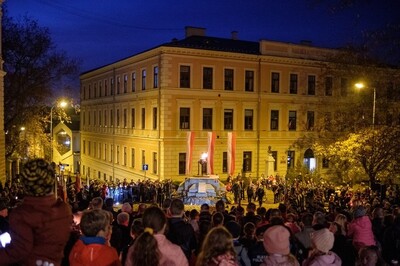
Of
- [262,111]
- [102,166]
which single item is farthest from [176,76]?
[102,166]

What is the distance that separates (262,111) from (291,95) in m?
3.78

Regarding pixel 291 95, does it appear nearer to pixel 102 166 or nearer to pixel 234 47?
pixel 234 47

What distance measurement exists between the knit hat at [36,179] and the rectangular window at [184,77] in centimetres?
3480

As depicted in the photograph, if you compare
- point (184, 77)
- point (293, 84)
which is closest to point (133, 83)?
point (184, 77)

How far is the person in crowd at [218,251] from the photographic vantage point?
15.0ft

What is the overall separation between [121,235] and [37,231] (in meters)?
3.72

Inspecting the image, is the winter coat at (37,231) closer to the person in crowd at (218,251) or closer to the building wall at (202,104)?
the person in crowd at (218,251)

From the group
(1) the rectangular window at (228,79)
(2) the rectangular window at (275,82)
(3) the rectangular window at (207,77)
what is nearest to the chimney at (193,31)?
(1) the rectangular window at (228,79)

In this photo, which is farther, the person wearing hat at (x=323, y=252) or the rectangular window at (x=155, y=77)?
the rectangular window at (x=155, y=77)

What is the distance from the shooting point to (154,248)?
4254 mm

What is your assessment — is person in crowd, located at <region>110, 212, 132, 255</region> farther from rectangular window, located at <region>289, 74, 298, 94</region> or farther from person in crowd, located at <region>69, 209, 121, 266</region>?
rectangular window, located at <region>289, 74, 298, 94</region>

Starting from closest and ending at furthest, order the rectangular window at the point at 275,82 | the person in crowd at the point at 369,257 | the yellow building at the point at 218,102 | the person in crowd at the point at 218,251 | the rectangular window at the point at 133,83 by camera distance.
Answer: the person in crowd at the point at 218,251 < the person in crowd at the point at 369,257 < the yellow building at the point at 218,102 < the rectangular window at the point at 275,82 < the rectangular window at the point at 133,83

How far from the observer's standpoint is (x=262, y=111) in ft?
138

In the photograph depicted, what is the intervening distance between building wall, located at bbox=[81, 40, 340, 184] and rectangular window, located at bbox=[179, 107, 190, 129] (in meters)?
0.29
